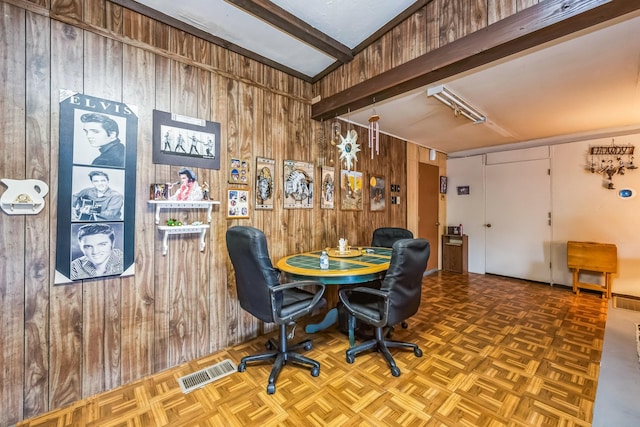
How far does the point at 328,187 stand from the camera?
11.5ft

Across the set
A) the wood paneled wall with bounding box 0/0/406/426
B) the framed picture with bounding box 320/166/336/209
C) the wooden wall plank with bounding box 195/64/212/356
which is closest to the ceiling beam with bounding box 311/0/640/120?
the framed picture with bounding box 320/166/336/209

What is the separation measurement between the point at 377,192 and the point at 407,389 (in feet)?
9.49

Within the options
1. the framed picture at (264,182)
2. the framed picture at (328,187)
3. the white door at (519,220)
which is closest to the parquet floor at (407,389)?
the framed picture at (264,182)

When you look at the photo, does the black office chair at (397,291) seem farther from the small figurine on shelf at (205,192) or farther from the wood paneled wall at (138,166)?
the small figurine on shelf at (205,192)

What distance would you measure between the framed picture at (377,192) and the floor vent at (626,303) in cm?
343

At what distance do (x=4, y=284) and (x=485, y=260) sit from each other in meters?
6.53

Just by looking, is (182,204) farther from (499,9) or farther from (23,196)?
(499,9)

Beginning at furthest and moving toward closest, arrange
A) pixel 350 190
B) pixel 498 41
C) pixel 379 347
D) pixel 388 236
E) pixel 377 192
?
pixel 377 192
pixel 350 190
pixel 388 236
pixel 379 347
pixel 498 41

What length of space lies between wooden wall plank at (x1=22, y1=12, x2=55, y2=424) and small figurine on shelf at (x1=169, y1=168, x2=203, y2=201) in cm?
75

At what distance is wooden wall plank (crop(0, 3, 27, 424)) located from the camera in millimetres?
1589

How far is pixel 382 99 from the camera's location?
269 cm

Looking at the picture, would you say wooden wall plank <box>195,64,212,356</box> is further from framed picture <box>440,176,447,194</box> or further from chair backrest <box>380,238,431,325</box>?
framed picture <box>440,176,447,194</box>

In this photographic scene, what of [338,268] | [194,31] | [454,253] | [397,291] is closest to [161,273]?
[338,268]

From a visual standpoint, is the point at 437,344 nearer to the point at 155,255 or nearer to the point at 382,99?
the point at 382,99
